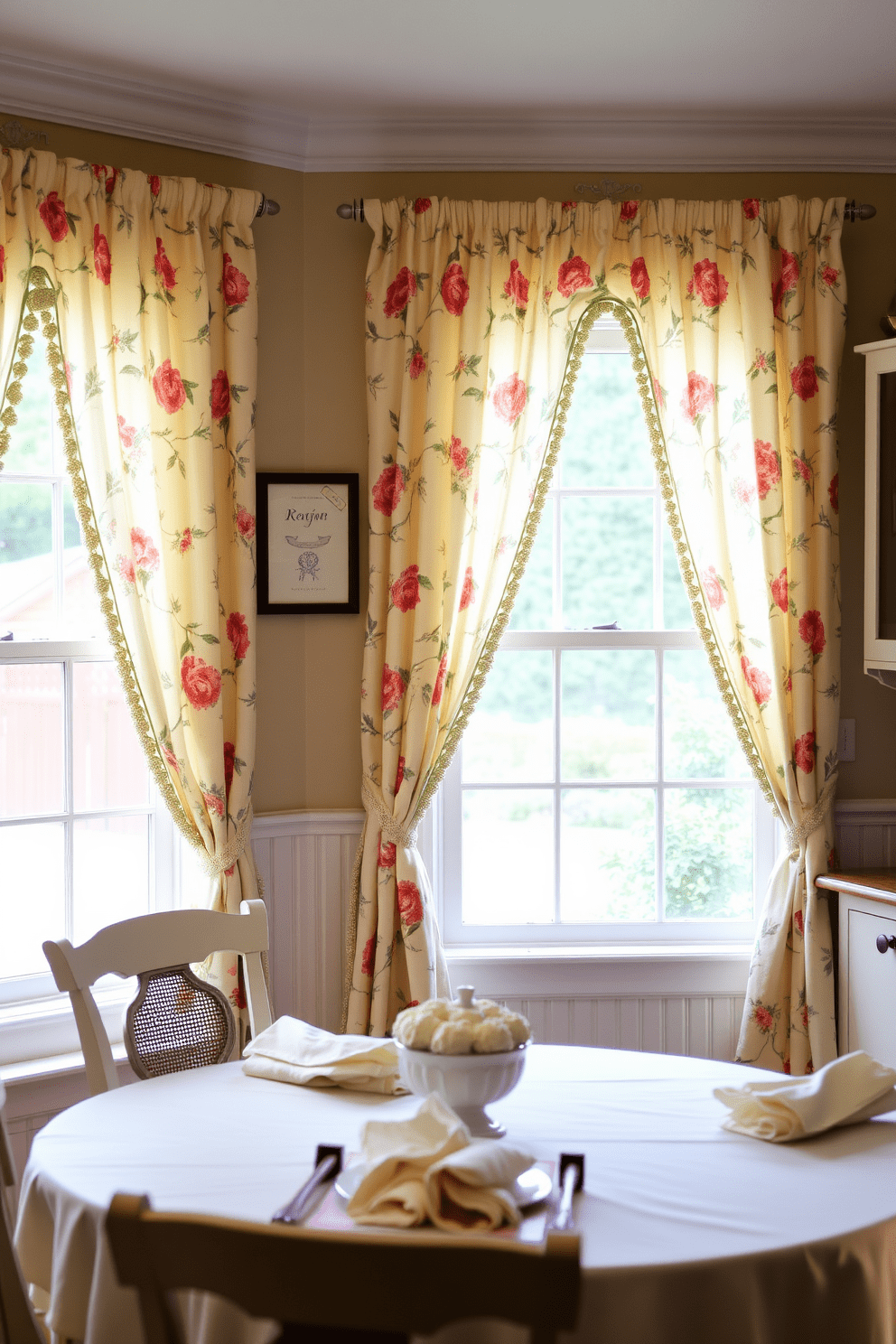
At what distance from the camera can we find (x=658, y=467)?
3289 mm

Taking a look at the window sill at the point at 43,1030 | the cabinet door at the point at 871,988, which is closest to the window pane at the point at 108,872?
the window sill at the point at 43,1030

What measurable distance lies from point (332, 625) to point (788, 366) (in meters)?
1.46

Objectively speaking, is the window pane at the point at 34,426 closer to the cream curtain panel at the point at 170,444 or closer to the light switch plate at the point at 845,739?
the cream curtain panel at the point at 170,444

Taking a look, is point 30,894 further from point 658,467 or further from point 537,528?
point 658,467

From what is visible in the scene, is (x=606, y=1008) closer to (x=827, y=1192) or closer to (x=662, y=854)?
(x=662, y=854)

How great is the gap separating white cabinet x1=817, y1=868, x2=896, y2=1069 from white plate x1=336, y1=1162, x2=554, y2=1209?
1634 mm

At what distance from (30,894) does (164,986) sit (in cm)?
89

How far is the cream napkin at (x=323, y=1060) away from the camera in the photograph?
196cm

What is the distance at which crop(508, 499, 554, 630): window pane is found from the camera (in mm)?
3438

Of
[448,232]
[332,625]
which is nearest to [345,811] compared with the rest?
[332,625]

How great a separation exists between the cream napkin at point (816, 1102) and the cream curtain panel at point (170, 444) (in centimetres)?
157

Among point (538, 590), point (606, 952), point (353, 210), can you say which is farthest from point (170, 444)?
point (606, 952)

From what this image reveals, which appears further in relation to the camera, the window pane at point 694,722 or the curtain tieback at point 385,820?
the window pane at point 694,722

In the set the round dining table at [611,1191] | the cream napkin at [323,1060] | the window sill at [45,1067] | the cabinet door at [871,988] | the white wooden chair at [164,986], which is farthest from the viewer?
the cabinet door at [871,988]
